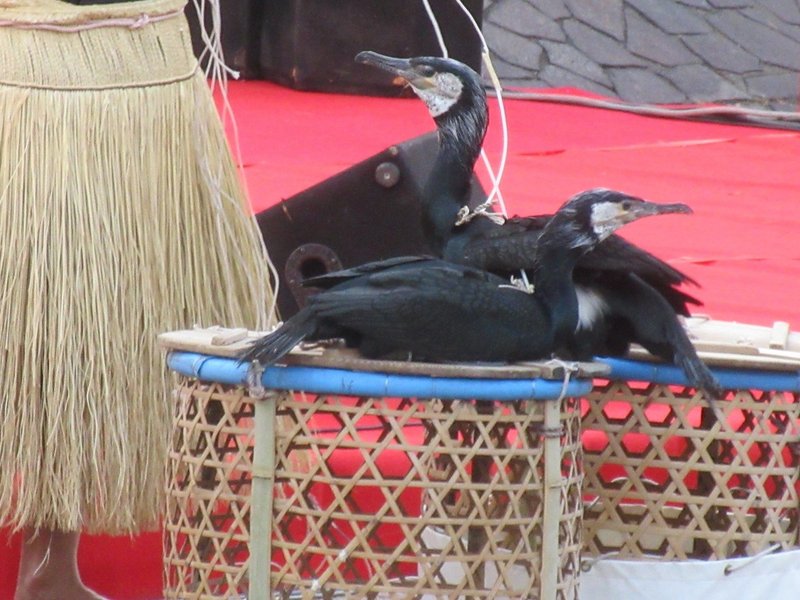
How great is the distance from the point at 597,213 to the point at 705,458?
284 mm

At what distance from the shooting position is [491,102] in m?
4.53

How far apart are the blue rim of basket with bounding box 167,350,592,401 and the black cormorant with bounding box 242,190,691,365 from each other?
0.02m

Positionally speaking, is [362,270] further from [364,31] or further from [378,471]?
[364,31]

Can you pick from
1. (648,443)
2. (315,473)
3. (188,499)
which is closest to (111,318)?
(188,499)

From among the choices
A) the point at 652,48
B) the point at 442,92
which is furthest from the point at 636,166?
the point at 652,48

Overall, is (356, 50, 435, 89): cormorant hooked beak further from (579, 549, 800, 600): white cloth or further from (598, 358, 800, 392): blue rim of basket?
(579, 549, 800, 600): white cloth

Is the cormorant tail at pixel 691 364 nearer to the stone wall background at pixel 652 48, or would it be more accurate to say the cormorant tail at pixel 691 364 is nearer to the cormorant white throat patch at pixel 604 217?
the cormorant white throat patch at pixel 604 217

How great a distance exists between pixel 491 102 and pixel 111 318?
113 inches

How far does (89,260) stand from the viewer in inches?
70.4

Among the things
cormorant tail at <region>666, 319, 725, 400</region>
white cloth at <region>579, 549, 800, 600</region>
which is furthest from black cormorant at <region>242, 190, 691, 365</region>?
white cloth at <region>579, 549, 800, 600</region>

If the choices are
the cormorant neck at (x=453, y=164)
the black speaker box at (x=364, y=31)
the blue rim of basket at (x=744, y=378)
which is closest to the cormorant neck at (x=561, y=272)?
the blue rim of basket at (x=744, y=378)

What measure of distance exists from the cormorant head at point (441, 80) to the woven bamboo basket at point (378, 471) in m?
0.50

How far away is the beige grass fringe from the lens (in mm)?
1776

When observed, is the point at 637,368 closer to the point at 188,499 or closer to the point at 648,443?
the point at 648,443
